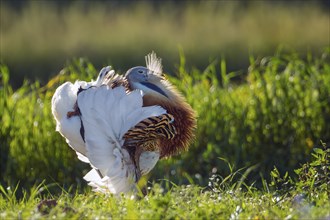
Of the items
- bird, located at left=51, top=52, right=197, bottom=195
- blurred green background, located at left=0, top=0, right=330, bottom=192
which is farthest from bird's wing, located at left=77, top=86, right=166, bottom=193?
blurred green background, located at left=0, top=0, right=330, bottom=192

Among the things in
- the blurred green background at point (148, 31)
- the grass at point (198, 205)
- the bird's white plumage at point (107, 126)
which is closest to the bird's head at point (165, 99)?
the bird's white plumage at point (107, 126)

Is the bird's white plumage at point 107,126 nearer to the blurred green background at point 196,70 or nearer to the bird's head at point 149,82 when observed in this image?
the bird's head at point 149,82

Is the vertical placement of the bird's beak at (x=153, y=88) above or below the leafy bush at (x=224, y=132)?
above

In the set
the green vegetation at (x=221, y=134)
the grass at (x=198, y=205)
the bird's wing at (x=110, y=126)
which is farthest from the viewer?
the green vegetation at (x=221, y=134)

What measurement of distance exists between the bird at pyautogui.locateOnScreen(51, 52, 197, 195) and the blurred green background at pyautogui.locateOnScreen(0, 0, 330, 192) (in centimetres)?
53

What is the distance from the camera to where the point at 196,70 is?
26.3 feet

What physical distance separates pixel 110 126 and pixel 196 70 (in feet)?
9.52

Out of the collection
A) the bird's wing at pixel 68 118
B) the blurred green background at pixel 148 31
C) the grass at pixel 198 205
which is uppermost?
the bird's wing at pixel 68 118

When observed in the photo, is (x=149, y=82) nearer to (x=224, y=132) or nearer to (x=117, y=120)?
(x=117, y=120)

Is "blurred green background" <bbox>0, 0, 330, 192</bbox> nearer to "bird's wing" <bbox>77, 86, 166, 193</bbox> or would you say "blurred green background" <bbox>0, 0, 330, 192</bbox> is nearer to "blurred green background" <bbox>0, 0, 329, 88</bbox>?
"blurred green background" <bbox>0, 0, 329, 88</bbox>

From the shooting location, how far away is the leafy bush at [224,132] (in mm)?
6977

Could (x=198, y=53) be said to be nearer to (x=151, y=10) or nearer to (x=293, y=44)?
(x=293, y=44)

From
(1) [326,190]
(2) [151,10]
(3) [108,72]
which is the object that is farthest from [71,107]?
(2) [151,10]

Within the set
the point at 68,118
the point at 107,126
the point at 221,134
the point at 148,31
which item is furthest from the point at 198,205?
the point at 148,31
